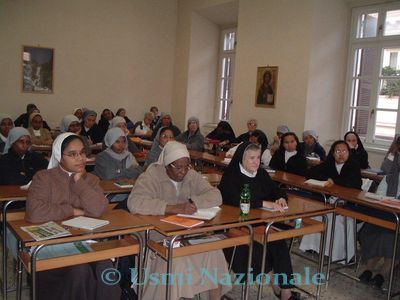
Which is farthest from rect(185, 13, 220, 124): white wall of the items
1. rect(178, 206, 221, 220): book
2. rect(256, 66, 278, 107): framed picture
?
rect(178, 206, 221, 220): book

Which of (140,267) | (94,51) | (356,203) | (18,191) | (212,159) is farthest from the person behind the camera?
(94,51)

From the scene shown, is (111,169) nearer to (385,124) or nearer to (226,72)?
(385,124)

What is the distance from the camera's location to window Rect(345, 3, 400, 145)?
7754mm

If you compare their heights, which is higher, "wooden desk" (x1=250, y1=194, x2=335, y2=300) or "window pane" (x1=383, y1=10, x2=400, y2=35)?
"window pane" (x1=383, y1=10, x2=400, y2=35)

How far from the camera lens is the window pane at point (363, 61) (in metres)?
8.16

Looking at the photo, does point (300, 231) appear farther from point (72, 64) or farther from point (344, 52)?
point (72, 64)

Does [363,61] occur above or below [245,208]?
above

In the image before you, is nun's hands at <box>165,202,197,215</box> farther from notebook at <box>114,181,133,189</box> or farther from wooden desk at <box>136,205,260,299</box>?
notebook at <box>114,181,133,189</box>

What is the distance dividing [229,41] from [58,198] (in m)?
9.55

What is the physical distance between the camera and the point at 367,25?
27.0 feet

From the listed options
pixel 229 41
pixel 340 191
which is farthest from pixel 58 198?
pixel 229 41

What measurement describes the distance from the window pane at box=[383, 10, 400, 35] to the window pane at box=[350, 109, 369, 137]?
1510 millimetres

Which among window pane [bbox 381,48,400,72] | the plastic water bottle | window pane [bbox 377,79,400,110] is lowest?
the plastic water bottle

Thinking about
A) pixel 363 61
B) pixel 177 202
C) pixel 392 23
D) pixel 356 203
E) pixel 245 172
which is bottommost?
pixel 356 203
